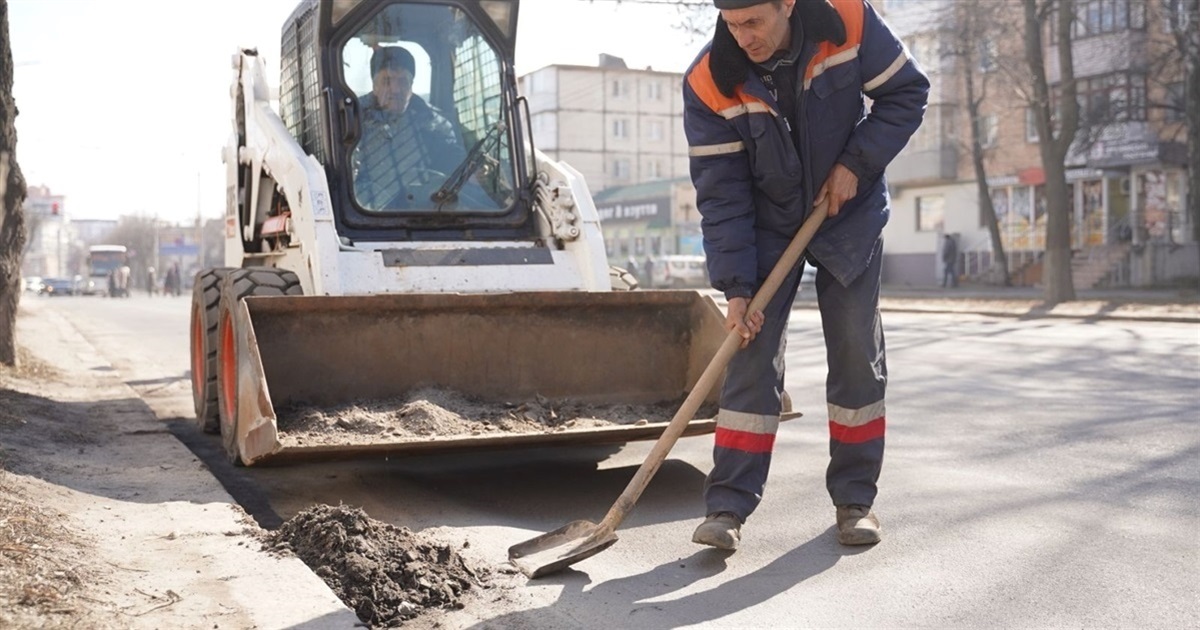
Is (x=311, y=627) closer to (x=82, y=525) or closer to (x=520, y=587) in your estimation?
(x=520, y=587)

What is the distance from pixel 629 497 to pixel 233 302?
2800 millimetres

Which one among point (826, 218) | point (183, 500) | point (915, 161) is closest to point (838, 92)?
point (826, 218)

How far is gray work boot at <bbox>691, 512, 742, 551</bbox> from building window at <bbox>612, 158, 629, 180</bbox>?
7158cm

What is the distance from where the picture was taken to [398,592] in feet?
11.6

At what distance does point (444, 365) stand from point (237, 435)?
3.27 feet

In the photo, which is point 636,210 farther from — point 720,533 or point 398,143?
point 720,533

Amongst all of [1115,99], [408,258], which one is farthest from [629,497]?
[1115,99]

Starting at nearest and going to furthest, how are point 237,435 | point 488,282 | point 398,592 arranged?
point 398,592 → point 237,435 → point 488,282

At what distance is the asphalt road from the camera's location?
350 cm

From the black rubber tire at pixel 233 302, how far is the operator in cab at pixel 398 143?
3.16ft

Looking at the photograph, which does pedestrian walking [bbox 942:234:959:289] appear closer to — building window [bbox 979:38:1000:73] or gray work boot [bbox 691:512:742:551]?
building window [bbox 979:38:1000:73]

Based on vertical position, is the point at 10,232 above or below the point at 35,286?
above

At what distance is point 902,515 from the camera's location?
4.64 meters

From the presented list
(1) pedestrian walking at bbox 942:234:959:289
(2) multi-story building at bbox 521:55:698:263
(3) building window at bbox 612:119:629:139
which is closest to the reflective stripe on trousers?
(1) pedestrian walking at bbox 942:234:959:289
